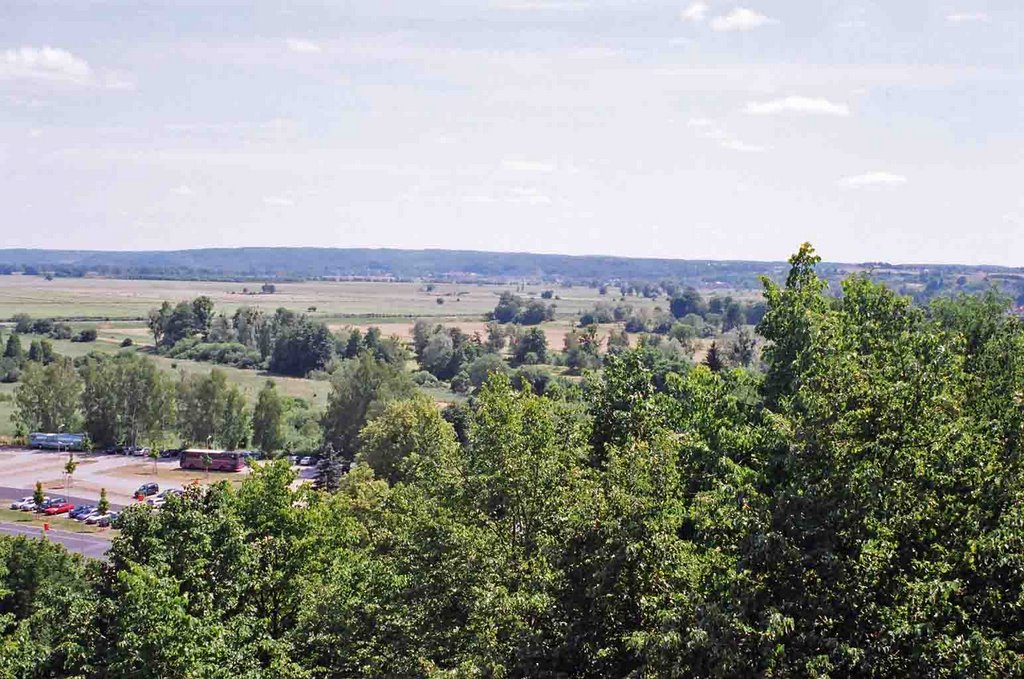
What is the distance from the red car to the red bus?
1878cm

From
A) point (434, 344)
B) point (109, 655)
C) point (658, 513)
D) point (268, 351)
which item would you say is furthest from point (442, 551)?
point (268, 351)

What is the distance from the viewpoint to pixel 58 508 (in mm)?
83500

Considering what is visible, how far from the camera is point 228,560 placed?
2798 centimetres

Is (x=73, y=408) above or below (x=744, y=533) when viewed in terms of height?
below

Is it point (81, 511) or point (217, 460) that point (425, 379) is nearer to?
point (217, 460)

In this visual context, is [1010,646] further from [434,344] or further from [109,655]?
[434,344]

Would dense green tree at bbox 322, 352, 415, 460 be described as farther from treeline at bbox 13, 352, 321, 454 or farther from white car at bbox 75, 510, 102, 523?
white car at bbox 75, 510, 102, 523

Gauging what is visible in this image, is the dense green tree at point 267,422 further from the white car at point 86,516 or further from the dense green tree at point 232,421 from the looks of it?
the white car at point 86,516

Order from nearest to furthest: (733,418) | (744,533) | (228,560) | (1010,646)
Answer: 1. (1010,646)
2. (744,533)
3. (733,418)
4. (228,560)

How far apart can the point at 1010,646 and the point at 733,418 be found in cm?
1039

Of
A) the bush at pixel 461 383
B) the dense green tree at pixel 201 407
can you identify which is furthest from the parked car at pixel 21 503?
the bush at pixel 461 383

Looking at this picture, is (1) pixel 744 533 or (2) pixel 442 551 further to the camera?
(2) pixel 442 551

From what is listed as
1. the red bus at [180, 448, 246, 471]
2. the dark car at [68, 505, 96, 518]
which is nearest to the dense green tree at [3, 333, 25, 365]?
the red bus at [180, 448, 246, 471]

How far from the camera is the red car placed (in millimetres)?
83000
